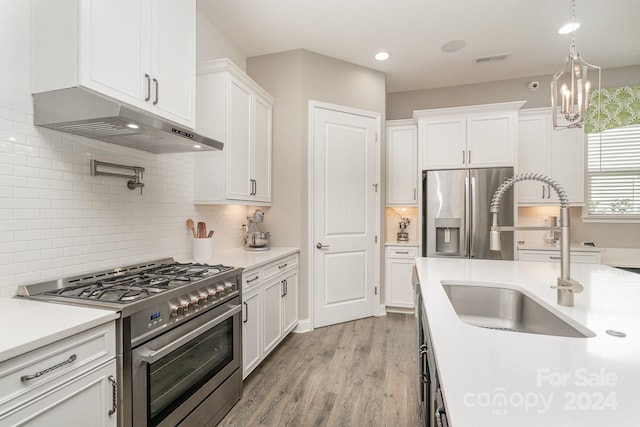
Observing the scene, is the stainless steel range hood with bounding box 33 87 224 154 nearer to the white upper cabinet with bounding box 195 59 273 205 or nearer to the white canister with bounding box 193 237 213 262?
the white upper cabinet with bounding box 195 59 273 205

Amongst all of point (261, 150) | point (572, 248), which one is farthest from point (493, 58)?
point (261, 150)

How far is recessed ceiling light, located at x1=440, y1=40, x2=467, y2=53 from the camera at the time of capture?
10.7 ft

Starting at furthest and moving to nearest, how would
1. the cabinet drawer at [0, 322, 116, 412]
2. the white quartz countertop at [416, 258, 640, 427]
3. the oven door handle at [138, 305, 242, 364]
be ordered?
1. the oven door handle at [138, 305, 242, 364]
2. the cabinet drawer at [0, 322, 116, 412]
3. the white quartz countertop at [416, 258, 640, 427]

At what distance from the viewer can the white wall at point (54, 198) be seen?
55.4 inches

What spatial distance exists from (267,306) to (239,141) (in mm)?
1420

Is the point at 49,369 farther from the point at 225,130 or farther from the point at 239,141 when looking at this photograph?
the point at 239,141

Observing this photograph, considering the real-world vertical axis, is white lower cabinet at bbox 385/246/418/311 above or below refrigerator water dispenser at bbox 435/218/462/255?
below

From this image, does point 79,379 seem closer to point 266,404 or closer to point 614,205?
point 266,404

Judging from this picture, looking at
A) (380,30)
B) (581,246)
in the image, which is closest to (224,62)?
(380,30)

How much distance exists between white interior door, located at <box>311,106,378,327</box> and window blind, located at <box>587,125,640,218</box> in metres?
2.70

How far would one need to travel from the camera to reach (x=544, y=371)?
727 millimetres

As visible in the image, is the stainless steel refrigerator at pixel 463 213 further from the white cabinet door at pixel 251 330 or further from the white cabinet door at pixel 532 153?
the white cabinet door at pixel 251 330

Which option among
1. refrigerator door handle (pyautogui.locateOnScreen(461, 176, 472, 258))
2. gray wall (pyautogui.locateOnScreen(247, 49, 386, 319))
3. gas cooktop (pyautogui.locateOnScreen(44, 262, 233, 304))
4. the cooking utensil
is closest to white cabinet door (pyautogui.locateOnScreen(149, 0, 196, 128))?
the cooking utensil

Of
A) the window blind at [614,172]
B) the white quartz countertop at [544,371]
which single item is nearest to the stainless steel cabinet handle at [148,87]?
the white quartz countertop at [544,371]
